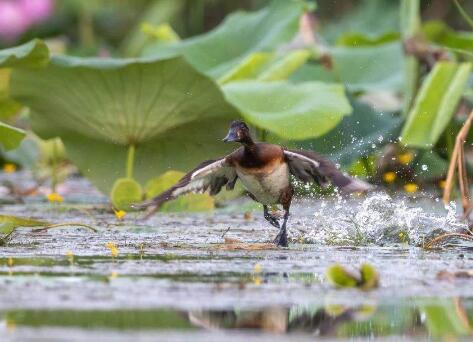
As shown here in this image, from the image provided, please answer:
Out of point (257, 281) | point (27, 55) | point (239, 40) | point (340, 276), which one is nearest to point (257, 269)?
point (257, 281)

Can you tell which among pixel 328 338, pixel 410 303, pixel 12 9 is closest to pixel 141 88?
pixel 410 303

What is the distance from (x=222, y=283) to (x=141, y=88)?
3226mm

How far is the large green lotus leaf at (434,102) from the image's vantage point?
22.6 feet

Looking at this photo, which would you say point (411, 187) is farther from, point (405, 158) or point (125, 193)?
point (125, 193)

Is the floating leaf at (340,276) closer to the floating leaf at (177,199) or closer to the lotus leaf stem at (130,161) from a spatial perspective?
the floating leaf at (177,199)

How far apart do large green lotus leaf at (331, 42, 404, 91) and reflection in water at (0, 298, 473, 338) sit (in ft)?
17.4

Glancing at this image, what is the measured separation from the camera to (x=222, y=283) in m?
4.11

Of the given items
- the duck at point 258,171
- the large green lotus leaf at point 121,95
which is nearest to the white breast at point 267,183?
the duck at point 258,171

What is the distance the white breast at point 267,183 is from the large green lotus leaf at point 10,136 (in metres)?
1.18

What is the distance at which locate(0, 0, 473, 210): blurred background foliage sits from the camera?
6.98m

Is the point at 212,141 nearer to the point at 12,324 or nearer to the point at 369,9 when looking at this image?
the point at 12,324

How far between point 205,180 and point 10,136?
1.11m

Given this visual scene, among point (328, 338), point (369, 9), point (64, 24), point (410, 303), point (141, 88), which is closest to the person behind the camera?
point (328, 338)

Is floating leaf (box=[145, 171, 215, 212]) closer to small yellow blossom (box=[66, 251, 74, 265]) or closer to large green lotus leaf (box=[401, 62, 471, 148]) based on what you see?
large green lotus leaf (box=[401, 62, 471, 148])
